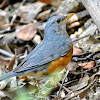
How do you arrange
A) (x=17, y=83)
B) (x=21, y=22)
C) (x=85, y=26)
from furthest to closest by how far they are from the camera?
1. (x=21, y=22)
2. (x=85, y=26)
3. (x=17, y=83)

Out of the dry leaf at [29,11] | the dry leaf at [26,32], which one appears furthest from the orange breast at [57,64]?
the dry leaf at [29,11]

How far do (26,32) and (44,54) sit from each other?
1912mm

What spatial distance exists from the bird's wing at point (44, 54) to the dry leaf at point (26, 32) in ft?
5.00

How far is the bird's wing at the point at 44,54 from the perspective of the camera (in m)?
4.23

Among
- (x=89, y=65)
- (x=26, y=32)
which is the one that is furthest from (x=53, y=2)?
(x=89, y=65)

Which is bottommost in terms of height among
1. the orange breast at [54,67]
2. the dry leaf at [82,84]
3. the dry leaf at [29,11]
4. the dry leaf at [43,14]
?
the dry leaf at [82,84]

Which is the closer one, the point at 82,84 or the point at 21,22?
the point at 82,84

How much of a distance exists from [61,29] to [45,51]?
0.78 metres

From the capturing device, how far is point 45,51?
4402 mm

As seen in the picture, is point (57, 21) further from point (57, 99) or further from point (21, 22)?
point (21, 22)

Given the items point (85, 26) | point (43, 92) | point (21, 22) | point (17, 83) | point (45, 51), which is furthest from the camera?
point (21, 22)

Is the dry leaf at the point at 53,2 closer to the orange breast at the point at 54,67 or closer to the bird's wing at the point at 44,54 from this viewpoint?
the bird's wing at the point at 44,54

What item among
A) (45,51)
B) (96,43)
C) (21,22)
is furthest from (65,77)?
(21,22)

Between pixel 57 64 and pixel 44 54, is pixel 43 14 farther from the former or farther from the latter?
pixel 57 64
